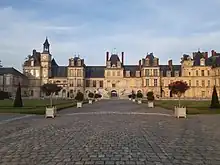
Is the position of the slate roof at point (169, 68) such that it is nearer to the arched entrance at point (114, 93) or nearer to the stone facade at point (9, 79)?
the arched entrance at point (114, 93)

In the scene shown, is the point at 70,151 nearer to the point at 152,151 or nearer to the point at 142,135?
the point at 152,151

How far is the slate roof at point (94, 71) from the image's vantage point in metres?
83.8

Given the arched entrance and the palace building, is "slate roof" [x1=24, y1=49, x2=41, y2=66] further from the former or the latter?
the arched entrance

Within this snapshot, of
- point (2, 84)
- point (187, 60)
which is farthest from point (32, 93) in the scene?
point (187, 60)

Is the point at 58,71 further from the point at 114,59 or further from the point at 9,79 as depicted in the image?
the point at 114,59

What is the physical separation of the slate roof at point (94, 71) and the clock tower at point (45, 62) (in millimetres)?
11064

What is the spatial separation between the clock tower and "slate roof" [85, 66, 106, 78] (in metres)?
11.1

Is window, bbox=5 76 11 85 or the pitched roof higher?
the pitched roof

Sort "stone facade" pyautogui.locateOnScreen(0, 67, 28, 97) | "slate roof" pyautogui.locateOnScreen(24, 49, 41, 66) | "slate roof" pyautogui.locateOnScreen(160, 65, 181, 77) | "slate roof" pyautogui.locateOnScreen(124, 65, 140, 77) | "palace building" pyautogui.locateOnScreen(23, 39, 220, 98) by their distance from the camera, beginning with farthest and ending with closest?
"slate roof" pyautogui.locateOnScreen(124, 65, 140, 77)
"slate roof" pyautogui.locateOnScreen(160, 65, 181, 77)
"slate roof" pyautogui.locateOnScreen(24, 49, 41, 66)
"palace building" pyautogui.locateOnScreen(23, 39, 220, 98)
"stone facade" pyautogui.locateOnScreen(0, 67, 28, 97)

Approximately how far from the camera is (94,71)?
279 ft

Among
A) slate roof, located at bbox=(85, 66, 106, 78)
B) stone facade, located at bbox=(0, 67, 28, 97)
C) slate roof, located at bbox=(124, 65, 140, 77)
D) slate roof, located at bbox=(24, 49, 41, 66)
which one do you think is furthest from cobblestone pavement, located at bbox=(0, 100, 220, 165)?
slate roof, located at bbox=(85, 66, 106, 78)

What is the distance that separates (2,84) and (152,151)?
241ft

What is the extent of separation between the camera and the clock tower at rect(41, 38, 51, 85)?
3174 inches

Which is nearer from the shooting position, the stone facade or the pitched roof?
the stone facade
